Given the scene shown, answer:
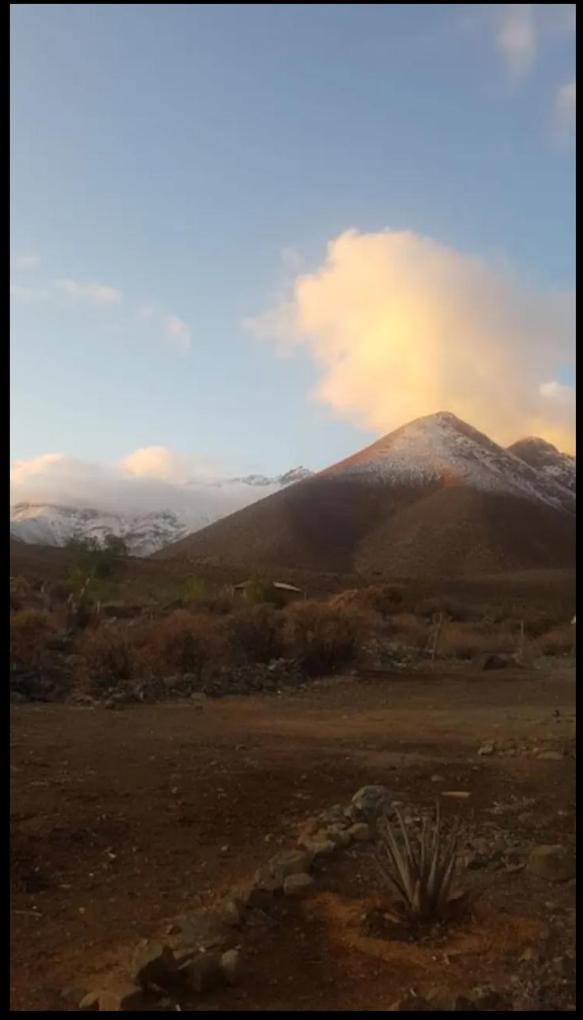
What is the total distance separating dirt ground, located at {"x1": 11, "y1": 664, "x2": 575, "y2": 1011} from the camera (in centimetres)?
446

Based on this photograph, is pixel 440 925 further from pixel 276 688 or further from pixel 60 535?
pixel 60 535

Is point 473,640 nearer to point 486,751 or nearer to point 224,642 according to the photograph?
point 224,642

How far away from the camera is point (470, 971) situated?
4426mm

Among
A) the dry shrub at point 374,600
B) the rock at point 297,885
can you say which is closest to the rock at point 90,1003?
the rock at point 297,885

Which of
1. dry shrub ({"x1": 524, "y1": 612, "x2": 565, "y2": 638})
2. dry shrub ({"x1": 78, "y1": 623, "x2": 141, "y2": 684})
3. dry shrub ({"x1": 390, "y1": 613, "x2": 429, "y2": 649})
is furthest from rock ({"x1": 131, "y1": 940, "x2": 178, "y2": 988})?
dry shrub ({"x1": 524, "y1": 612, "x2": 565, "y2": 638})

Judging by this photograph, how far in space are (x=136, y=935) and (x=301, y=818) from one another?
285 cm

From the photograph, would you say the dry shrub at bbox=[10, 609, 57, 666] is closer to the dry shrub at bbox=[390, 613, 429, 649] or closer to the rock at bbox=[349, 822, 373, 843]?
the dry shrub at bbox=[390, 613, 429, 649]

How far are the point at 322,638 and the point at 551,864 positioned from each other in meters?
15.0

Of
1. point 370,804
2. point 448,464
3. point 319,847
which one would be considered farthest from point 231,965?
point 448,464

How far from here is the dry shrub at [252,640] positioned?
21.1 meters

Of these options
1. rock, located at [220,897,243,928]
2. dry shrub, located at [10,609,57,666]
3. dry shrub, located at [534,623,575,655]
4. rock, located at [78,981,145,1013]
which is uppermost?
dry shrub, located at [10,609,57,666]

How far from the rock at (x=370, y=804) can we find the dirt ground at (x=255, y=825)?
456 millimetres

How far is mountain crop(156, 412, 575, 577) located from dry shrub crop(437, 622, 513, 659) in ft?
133

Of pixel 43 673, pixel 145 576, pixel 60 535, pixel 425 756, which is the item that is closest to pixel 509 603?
pixel 145 576
